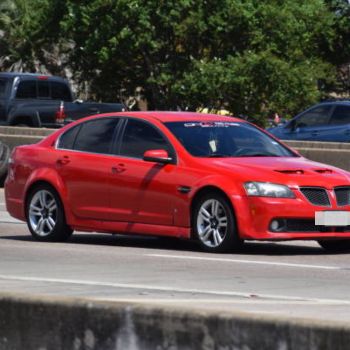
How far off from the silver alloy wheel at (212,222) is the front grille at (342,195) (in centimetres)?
109

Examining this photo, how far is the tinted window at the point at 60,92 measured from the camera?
33.0 m

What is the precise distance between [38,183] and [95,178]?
866mm

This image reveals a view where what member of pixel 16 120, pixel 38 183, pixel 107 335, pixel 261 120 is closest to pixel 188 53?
pixel 261 120

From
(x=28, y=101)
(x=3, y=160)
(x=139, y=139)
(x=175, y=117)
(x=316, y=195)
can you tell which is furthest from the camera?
(x=28, y=101)

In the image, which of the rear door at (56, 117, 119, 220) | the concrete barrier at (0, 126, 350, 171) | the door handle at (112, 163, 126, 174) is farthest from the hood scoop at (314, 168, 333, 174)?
the concrete barrier at (0, 126, 350, 171)

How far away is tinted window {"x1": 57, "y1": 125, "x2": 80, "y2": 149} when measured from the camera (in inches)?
571

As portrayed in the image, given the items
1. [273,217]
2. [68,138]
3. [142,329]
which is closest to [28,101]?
[68,138]

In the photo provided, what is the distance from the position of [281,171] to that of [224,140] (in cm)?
105

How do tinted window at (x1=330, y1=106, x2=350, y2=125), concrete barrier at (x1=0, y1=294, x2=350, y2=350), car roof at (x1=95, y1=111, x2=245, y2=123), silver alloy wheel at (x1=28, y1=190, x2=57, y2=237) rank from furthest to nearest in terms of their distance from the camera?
tinted window at (x1=330, y1=106, x2=350, y2=125)
silver alloy wheel at (x1=28, y1=190, x2=57, y2=237)
car roof at (x1=95, y1=111, x2=245, y2=123)
concrete barrier at (x1=0, y1=294, x2=350, y2=350)

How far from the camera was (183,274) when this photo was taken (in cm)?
1119

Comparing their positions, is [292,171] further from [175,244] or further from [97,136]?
[97,136]

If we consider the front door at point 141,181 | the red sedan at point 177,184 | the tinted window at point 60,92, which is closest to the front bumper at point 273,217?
the red sedan at point 177,184

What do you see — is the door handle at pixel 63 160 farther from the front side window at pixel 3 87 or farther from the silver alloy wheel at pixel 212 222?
the front side window at pixel 3 87

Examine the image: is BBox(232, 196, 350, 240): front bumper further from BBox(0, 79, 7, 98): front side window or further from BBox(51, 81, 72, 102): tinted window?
BBox(51, 81, 72, 102): tinted window
